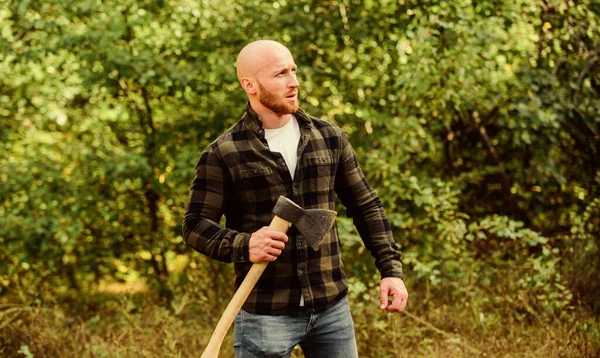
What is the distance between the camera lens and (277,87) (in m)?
2.25

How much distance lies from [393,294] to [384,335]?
1.82 m

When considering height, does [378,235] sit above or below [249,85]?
below

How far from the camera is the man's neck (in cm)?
231

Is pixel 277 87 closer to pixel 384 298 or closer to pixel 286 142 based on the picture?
pixel 286 142

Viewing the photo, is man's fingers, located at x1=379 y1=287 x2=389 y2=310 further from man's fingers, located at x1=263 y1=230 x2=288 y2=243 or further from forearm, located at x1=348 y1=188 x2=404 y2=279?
man's fingers, located at x1=263 y1=230 x2=288 y2=243

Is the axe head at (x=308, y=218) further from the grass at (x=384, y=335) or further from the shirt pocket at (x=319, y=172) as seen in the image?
the grass at (x=384, y=335)

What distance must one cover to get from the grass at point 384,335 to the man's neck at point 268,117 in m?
1.99

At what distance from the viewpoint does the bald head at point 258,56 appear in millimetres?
2273

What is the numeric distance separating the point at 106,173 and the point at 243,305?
3.20m

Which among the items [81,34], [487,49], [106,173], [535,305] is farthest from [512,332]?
[81,34]

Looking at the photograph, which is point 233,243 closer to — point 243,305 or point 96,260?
point 243,305

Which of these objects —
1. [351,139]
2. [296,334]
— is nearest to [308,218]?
[296,334]

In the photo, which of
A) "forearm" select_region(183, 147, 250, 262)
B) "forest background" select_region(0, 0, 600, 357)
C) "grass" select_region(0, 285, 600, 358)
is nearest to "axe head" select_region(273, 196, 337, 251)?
"forearm" select_region(183, 147, 250, 262)

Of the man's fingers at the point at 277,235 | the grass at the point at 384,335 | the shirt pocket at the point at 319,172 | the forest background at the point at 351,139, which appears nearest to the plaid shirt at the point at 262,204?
the shirt pocket at the point at 319,172
